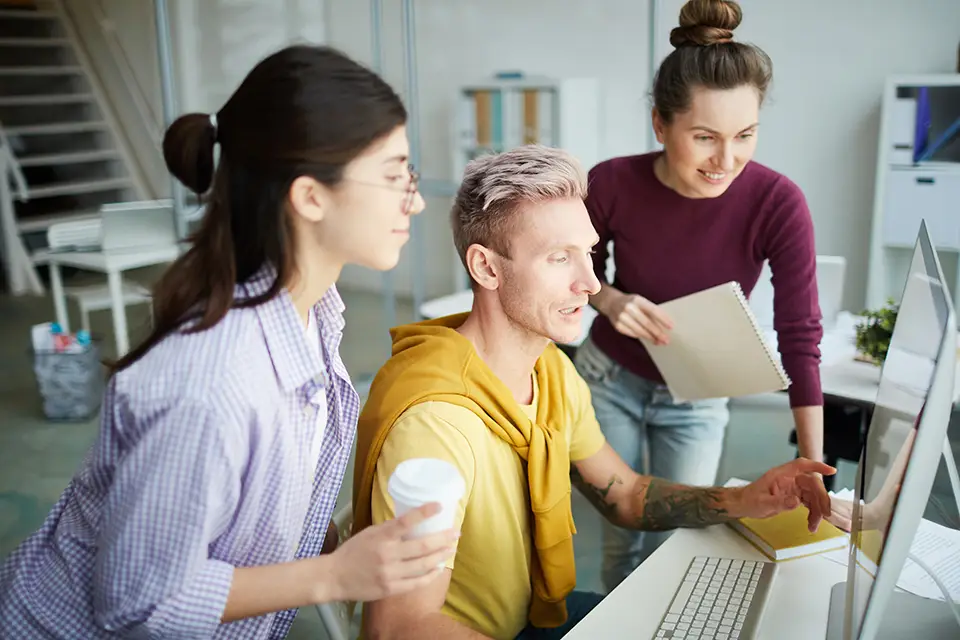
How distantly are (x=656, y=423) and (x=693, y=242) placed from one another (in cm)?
42

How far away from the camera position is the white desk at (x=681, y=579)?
4.16 feet

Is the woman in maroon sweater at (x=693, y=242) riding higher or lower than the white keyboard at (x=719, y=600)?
higher

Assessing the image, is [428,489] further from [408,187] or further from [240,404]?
[408,187]

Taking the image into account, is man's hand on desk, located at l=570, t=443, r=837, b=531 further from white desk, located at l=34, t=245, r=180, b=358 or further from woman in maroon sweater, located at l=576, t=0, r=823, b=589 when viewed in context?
white desk, located at l=34, t=245, r=180, b=358

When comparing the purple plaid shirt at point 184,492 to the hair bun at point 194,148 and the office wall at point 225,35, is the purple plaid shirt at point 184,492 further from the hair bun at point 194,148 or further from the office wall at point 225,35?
the office wall at point 225,35

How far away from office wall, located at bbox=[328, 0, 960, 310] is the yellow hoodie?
3.09 metres

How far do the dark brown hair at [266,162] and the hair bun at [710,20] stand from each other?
3.06ft

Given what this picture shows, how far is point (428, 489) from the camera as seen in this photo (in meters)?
0.85

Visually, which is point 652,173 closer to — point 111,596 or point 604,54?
point 111,596

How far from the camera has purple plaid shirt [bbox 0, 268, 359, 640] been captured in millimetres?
921

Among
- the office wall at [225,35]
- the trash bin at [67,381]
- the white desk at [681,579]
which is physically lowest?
the trash bin at [67,381]

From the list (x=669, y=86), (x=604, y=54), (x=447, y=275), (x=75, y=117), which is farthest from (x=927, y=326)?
(x=75, y=117)

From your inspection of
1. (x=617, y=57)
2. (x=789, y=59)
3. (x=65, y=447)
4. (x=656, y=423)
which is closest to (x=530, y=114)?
(x=617, y=57)

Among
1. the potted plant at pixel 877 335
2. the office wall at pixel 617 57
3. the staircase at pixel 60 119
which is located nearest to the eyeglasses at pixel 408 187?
the potted plant at pixel 877 335
